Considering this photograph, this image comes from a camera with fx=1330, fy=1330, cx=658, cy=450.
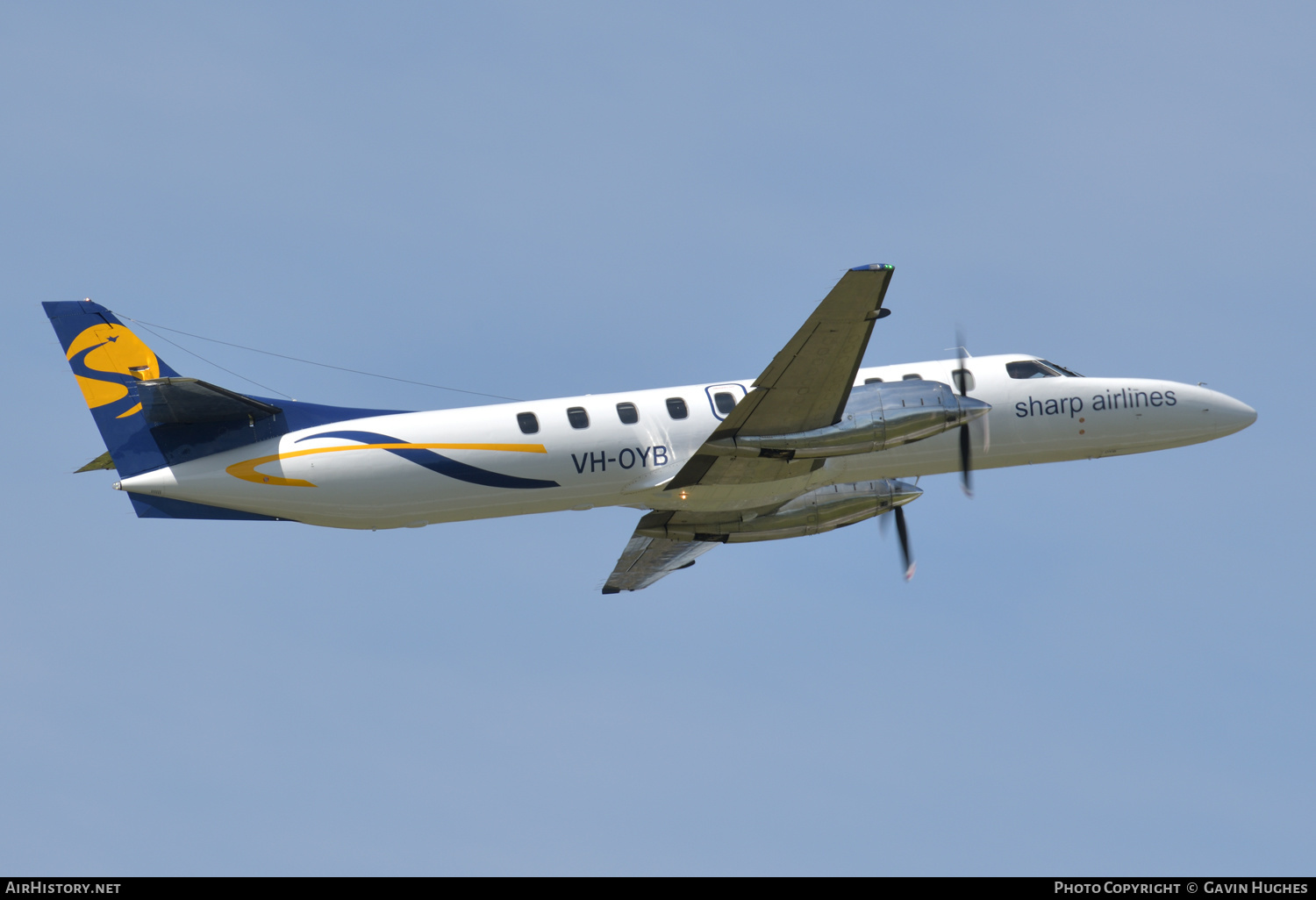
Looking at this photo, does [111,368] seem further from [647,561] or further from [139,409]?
[647,561]

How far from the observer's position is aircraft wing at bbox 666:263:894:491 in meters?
22.7

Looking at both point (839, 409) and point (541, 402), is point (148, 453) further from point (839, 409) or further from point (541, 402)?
A: point (839, 409)

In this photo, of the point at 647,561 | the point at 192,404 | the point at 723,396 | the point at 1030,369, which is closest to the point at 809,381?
the point at 723,396

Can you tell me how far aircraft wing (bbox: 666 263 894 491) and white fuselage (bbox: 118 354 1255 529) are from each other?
3.13ft

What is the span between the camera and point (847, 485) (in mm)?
30141

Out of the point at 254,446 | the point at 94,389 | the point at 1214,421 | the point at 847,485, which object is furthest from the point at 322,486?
the point at 1214,421

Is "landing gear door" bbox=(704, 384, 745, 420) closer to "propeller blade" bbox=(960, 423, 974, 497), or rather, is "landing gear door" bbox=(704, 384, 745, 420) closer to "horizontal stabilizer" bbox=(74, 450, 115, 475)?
"propeller blade" bbox=(960, 423, 974, 497)

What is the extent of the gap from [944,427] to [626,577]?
9.41 meters

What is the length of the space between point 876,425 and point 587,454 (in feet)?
18.3

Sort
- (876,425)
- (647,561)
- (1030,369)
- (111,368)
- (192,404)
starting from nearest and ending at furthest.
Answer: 1. (192,404)
2. (876,425)
3. (111,368)
4. (1030,369)
5. (647,561)

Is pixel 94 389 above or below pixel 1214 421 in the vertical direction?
above

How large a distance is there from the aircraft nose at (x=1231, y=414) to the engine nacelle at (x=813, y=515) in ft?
22.8

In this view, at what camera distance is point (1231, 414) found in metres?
30.0

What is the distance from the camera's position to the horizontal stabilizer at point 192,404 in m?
24.4
